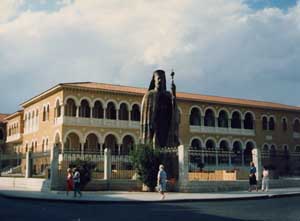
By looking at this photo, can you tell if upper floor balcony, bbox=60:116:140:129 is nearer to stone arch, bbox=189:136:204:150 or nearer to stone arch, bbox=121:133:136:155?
stone arch, bbox=121:133:136:155

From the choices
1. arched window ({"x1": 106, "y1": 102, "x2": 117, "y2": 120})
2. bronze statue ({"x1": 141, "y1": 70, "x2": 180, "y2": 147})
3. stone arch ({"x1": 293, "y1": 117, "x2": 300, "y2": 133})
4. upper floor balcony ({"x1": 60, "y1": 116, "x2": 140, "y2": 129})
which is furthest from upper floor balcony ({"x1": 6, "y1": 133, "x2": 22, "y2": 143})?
bronze statue ({"x1": 141, "y1": 70, "x2": 180, "y2": 147})

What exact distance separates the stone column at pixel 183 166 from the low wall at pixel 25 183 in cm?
620

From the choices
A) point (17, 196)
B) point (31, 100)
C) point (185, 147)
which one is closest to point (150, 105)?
point (185, 147)

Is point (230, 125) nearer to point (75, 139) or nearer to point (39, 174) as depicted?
point (75, 139)

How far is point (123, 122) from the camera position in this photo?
1645 inches

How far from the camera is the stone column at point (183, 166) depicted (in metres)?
18.5

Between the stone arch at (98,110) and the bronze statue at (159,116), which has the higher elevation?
the stone arch at (98,110)

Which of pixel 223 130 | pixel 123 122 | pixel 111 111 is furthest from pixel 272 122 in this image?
pixel 111 111

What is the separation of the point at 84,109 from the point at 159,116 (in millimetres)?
21486

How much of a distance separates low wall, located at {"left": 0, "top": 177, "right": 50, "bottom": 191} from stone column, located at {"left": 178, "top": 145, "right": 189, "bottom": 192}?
6.20 meters

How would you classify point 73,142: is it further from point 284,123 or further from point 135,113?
point 284,123

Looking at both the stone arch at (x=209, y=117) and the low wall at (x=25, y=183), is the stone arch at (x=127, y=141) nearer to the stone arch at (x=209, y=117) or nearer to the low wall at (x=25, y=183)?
the stone arch at (x=209, y=117)

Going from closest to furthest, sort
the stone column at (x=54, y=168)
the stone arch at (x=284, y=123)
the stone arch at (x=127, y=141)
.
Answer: the stone column at (x=54, y=168) → the stone arch at (x=127, y=141) → the stone arch at (x=284, y=123)

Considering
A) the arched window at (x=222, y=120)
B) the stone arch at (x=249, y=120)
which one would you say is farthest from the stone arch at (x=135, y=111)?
the stone arch at (x=249, y=120)
